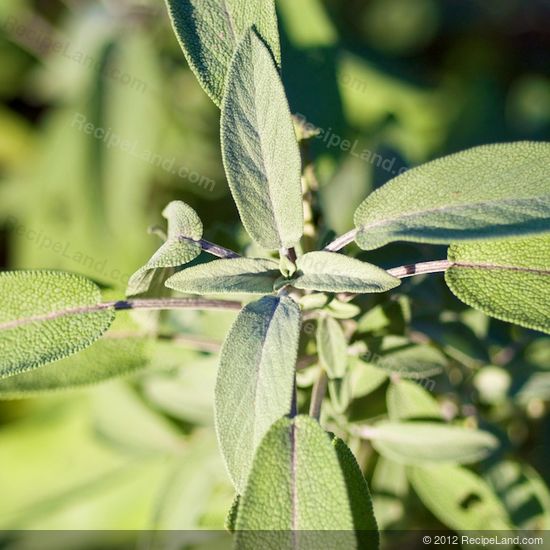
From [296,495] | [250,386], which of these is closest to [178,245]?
[250,386]

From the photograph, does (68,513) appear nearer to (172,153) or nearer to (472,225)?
(172,153)

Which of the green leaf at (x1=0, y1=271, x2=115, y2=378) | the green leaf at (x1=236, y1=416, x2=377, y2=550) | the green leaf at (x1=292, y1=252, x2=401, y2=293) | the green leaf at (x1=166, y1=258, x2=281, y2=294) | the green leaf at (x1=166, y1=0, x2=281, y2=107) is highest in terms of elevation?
the green leaf at (x1=166, y1=0, x2=281, y2=107)

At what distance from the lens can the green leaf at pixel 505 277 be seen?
2.44 ft

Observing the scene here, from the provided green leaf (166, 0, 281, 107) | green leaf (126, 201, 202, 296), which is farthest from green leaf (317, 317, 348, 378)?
green leaf (166, 0, 281, 107)

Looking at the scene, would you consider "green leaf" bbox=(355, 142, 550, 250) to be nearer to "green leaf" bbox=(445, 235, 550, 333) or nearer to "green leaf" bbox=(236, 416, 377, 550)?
"green leaf" bbox=(445, 235, 550, 333)

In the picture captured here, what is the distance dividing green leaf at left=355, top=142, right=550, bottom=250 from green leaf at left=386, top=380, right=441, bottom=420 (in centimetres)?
35

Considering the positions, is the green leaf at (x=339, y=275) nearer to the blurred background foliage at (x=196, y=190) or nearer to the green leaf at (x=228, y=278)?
the green leaf at (x=228, y=278)

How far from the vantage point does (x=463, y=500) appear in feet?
3.60

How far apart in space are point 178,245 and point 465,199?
0.31m

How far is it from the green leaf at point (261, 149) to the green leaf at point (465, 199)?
0.09 metres

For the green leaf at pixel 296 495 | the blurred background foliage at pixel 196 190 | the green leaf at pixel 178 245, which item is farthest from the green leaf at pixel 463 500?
the green leaf at pixel 178 245

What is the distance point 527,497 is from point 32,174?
5.89 feet

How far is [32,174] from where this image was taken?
2248 millimetres

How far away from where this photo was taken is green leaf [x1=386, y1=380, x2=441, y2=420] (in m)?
1.02
